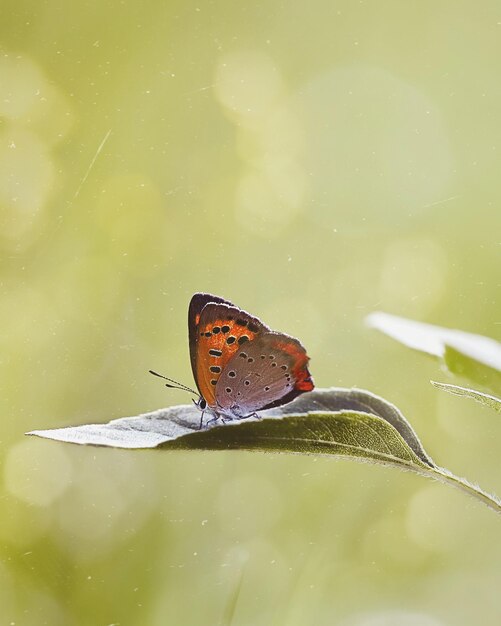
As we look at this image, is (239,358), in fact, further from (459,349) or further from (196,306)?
(459,349)

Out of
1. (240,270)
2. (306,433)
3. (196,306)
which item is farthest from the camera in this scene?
(240,270)

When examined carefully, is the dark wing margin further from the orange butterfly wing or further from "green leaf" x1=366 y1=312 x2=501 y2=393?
"green leaf" x1=366 y1=312 x2=501 y2=393

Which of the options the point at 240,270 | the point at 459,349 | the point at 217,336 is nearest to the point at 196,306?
the point at 217,336

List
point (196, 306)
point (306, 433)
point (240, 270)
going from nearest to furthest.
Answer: point (306, 433), point (196, 306), point (240, 270)

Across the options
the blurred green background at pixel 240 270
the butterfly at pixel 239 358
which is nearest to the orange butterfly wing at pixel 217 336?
the butterfly at pixel 239 358

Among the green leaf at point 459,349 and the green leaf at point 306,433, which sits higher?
the green leaf at point 459,349

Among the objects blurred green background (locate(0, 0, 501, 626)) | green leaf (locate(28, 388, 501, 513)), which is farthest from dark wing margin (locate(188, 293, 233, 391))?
blurred green background (locate(0, 0, 501, 626))

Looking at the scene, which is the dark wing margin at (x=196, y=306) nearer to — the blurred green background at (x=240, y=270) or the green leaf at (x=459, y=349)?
the green leaf at (x=459, y=349)
